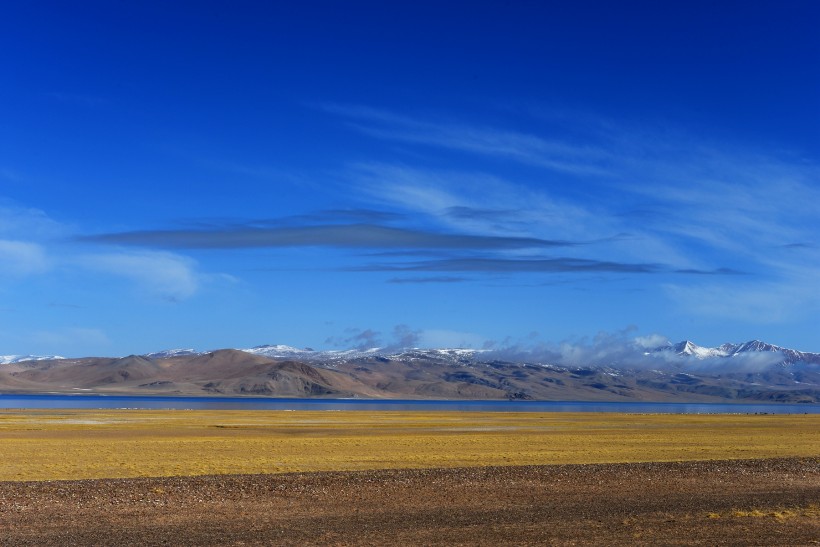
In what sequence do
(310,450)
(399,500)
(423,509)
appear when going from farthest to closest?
(310,450) < (399,500) < (423,509)

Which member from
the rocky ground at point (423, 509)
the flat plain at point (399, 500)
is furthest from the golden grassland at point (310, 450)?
the rocky ground at point (423, 509)

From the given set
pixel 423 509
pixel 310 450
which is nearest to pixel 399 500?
pixel 423 509

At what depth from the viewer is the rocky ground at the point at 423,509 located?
19.5m

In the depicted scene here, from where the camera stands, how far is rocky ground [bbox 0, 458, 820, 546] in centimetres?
1945

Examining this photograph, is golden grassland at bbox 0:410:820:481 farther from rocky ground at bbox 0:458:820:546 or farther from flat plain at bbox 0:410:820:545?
rocky ground at bbox 0:458:820:546

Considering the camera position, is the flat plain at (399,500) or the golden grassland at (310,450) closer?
the flat plain at (399,500)

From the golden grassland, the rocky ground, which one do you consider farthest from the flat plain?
the golden grassland

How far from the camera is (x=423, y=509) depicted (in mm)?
23250

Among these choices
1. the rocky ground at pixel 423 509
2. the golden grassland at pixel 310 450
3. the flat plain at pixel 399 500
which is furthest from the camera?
the golden grassland at pixel 310 450

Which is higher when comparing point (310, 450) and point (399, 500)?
point (399, 500)

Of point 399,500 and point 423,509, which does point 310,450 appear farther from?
point 423,509

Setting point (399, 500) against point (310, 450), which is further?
point (310, 450)

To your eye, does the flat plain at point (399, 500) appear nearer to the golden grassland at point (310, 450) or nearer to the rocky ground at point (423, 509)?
the rocky ground at point (423, 509)

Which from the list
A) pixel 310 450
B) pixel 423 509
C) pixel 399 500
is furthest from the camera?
pixel 310 450
